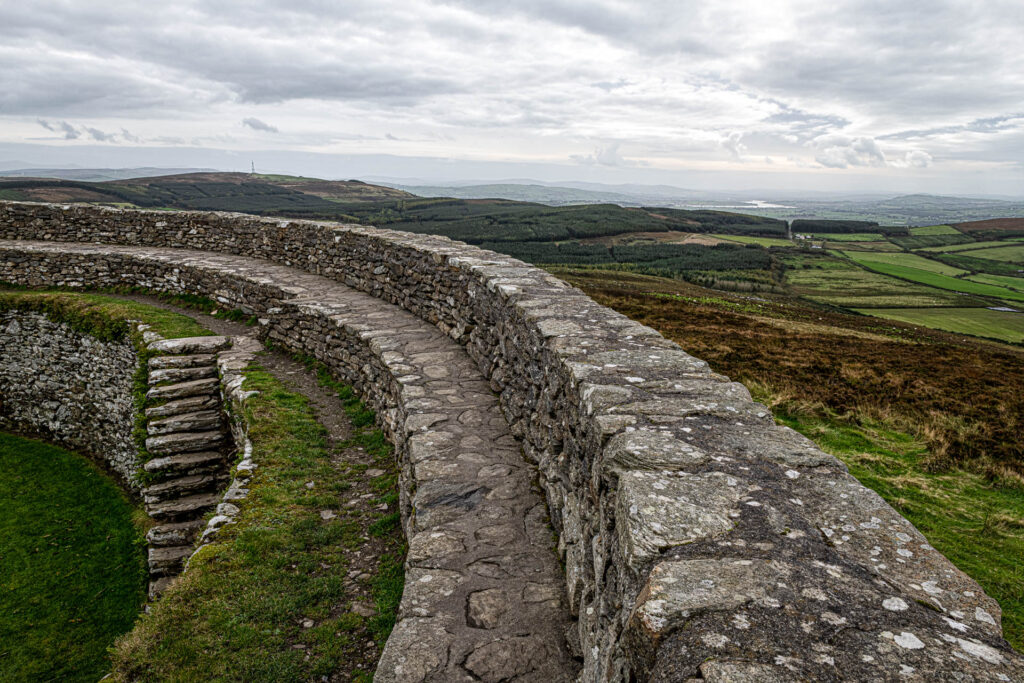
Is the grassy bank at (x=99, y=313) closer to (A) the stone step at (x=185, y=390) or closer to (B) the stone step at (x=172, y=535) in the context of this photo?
(A) the stone step at (x=185, y=390)

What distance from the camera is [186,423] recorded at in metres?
8.34

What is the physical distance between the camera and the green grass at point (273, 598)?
12.7ft

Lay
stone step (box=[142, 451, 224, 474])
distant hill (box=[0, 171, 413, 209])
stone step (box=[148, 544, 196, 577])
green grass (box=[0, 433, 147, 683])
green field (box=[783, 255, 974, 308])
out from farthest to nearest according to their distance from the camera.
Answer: distant hill (box=[0, 171, 413, 209]) → green field (box=[783, 255, 974, 308]) → stone step (box=[142, 451, 224, 474]) → stone step (box=[148, 544, 196, 577]) → green grass (box=[0, 433, 147, 683])

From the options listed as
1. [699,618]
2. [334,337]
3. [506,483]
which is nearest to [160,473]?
[334,337]

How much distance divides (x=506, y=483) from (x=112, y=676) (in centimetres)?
320

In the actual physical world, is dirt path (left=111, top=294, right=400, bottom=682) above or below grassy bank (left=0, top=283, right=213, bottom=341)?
below

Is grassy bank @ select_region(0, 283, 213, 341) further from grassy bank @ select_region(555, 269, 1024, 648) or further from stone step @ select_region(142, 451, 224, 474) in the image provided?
grassy bank @ select_region(555, 269, 1024, 648)

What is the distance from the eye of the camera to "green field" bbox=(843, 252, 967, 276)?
8031cm

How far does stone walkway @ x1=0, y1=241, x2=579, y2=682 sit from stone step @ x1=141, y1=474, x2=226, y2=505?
94.5 inches

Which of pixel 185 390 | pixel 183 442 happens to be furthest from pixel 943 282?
pixel 183 442

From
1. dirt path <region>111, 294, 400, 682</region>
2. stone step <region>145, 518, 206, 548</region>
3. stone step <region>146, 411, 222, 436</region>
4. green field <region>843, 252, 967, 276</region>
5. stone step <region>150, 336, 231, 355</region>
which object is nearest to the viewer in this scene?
dirt path <region>111, 294, 400, 682</region>

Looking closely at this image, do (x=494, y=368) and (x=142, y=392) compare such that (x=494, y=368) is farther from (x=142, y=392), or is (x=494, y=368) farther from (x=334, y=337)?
(x=142, y=392)

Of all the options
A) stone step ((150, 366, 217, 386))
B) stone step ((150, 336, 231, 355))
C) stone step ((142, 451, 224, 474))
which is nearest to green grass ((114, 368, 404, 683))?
stone step ((142, 451, 224, 474))

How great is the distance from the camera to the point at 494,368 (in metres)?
6.92
